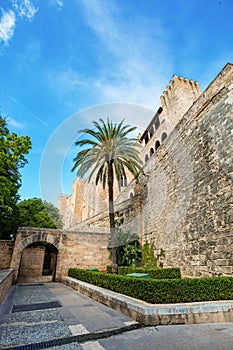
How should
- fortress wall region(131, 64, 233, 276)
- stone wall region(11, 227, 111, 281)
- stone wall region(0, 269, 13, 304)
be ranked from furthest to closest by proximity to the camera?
1. stone wall region(11, 227, 111, 281)
2. fortress wall region(131, 64, 233, 276)
3. stone wall region(0, 269, 13, 304)

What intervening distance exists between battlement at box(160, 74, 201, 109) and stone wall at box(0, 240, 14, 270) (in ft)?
54.6

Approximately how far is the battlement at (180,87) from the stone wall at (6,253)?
16634 millimetres

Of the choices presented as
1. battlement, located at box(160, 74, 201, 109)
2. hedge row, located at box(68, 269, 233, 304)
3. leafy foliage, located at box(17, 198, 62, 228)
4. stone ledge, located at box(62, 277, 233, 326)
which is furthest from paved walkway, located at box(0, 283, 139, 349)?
battlement, located at box(160, 74, 201, 109)

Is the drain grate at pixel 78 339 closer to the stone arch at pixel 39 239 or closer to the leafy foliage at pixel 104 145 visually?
the leafy foliage at pixel 104 145

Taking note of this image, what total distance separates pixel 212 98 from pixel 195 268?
6.00m

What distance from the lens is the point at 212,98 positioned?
7.06 m

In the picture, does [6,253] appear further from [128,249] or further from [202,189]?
[202,189]

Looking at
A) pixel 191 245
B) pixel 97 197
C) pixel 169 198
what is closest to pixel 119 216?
pixel 169 198

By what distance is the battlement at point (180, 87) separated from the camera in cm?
1697

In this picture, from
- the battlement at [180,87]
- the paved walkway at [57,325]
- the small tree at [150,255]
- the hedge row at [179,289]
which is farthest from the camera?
the battlement at [180,87]

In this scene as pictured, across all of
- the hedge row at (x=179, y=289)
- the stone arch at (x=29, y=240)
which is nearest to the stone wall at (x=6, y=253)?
the stone arch at (x=29, y=240)

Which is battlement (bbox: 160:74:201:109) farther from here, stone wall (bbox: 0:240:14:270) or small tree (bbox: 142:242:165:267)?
stone wall (bbox: 0:240:14:270)

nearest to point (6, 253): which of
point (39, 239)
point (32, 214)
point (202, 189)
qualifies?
point (39, 239)

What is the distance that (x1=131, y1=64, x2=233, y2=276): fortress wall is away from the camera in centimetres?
577
